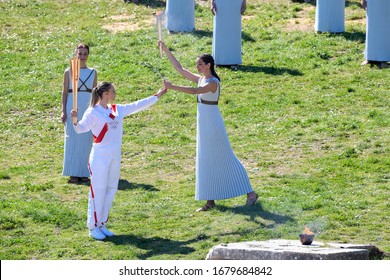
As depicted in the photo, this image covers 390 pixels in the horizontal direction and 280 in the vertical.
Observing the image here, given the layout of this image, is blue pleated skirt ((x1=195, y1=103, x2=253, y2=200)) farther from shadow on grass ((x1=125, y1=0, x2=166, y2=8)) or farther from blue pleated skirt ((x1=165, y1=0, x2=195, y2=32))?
shadow on grass ((x1=125, y1=0, x2=166, y2=8))

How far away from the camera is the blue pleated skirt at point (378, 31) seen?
21.9 metres

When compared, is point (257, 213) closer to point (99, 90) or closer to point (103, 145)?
point (103, 145)

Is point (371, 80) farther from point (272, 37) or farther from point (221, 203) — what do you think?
point (221, 203)

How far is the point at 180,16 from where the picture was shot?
82.3 ft

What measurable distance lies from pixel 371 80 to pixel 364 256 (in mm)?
9569

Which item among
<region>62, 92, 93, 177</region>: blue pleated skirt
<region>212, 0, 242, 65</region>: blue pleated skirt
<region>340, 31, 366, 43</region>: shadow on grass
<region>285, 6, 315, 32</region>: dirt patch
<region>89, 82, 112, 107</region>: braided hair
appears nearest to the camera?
<region>89, 82, 112, 107</region>: braided hair

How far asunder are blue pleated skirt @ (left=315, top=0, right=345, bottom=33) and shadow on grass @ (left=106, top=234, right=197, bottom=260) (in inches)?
428

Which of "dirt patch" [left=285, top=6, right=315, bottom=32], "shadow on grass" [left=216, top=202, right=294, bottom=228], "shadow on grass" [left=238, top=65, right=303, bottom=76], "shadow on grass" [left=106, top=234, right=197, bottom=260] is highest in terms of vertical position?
"dirt patch" [left=285, top=6, right=315, bottom=32]

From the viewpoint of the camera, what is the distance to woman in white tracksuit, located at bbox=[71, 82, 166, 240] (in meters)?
14.1

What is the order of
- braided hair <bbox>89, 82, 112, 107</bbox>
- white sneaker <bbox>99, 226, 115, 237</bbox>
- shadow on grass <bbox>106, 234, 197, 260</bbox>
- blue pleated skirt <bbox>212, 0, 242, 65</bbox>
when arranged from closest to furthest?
shadow on grass <bbox>106, 234, 197, 260</bbox>, braided hair <bbox>89, 82, 112, 107</bbox>, white sneaker <bbox>99, 226, 115, 237</bbox>, blue pleated skirt <bbox>212, 0, 242, 65</bbox>

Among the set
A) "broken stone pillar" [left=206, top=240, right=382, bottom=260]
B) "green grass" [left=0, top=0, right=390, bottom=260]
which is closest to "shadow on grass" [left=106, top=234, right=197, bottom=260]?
"green grass" [left=0, top=0, right=390, bottom=260]

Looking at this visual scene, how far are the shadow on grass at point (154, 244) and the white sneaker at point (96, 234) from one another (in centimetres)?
8

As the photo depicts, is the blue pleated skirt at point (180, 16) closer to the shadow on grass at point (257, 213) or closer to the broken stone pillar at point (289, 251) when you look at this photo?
the shadow on grass at point (257, 213)

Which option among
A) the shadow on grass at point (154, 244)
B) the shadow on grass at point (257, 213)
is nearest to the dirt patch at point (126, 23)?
the shadow on grass at point (257, 213)
